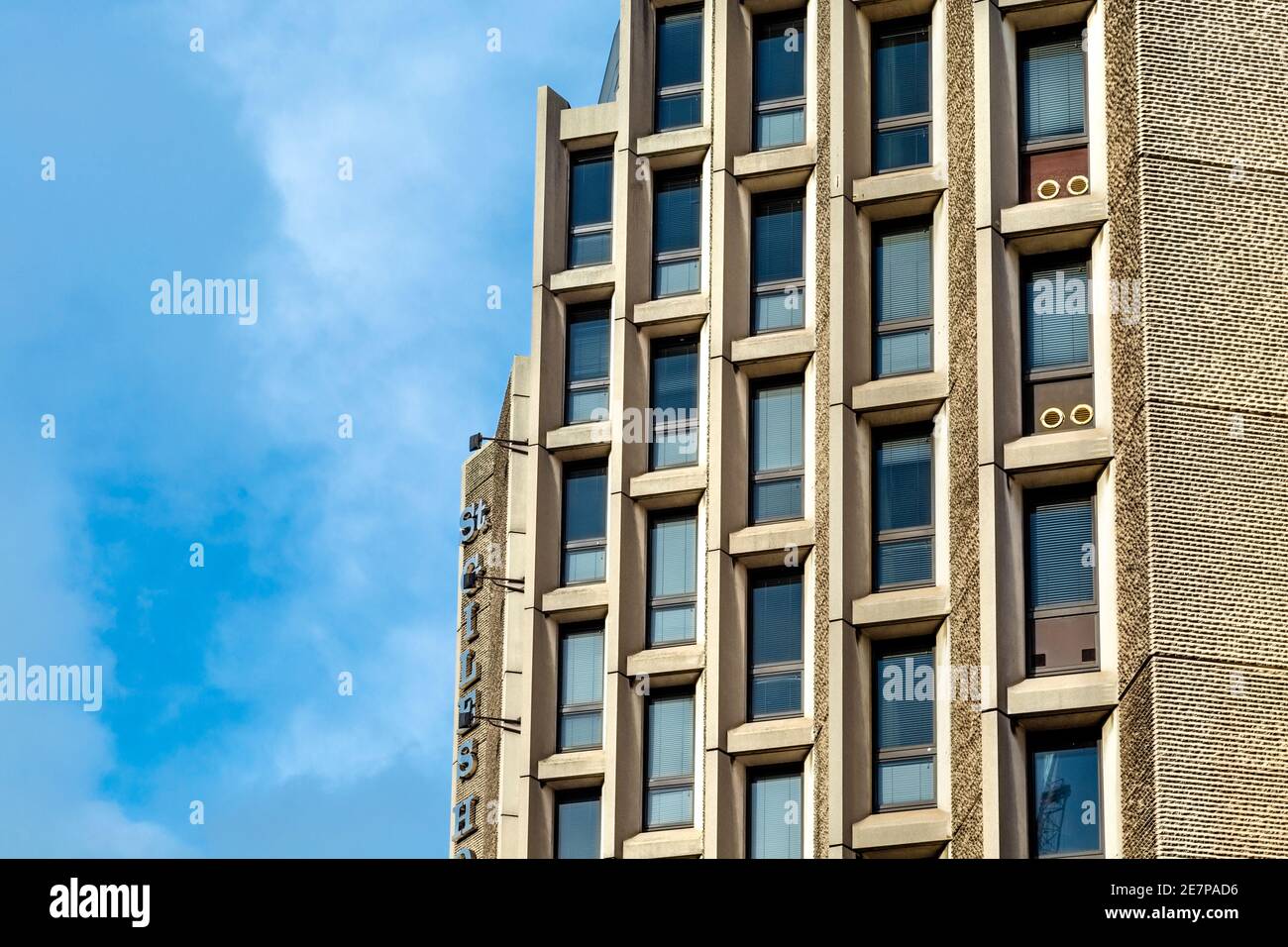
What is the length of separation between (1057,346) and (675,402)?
26.6 ft

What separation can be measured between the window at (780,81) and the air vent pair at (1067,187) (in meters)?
5.84

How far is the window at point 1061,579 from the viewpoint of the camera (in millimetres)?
33250

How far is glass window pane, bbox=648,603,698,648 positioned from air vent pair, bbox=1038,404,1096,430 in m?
7.60

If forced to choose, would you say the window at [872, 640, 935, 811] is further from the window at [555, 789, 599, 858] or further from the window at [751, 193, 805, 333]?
the window at [751, 193, 805, 333]

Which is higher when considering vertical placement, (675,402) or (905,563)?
(675,402)

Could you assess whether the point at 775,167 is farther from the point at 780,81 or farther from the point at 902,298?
the point at 902,298

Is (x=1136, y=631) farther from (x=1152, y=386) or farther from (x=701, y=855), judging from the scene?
(x=701, y=855)

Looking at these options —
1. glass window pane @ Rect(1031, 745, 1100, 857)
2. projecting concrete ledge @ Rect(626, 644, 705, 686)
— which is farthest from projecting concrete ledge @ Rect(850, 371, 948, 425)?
glass window pane @ Rect(1031, 745, 1100, 857)

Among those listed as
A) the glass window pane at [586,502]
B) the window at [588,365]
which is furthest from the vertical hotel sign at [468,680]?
the window at [588,365]

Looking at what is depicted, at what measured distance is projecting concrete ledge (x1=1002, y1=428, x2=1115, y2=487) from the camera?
33.5 metres

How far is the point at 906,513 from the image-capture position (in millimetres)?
36406

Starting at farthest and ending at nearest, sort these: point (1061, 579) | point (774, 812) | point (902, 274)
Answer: point (902, 274) → point (774, 812) → point (1061, 579)

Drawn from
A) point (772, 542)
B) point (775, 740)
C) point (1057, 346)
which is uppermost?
point (1057, 346)

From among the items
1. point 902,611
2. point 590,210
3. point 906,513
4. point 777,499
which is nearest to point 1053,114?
point 906,513
